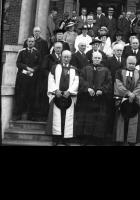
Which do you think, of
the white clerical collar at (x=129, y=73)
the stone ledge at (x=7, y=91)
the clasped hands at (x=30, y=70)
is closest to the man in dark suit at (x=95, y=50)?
the white clerical collar at (x=129, y=73)

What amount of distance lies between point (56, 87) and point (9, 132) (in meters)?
0.94

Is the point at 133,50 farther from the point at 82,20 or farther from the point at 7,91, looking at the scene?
the point at 7,91

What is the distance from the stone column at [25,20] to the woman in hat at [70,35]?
59cm

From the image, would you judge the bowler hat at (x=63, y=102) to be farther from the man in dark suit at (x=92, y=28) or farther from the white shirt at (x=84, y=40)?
the man in dark suit at (x=92, y=28)

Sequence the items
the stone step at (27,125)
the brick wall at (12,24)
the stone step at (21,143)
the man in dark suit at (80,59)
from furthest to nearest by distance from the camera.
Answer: the man in dark suit at (80,59)
the brick wall at (12,24)
the stone step at (27,125)
the stone step at (21,143)

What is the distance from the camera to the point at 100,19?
6.51 metres

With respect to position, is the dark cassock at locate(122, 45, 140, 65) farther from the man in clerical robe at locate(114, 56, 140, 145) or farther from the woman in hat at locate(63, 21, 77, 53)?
the woman in hat at locate(63, 21, 77, 53)

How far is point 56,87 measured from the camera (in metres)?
6.22

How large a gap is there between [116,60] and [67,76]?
0.78 metres

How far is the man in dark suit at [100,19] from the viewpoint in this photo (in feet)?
21.2

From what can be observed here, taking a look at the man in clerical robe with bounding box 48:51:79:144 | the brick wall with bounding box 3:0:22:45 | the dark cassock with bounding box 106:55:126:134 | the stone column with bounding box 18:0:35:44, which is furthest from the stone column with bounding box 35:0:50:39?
the dark cassock with bounding box 106:55:126:134

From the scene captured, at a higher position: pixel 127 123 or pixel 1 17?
pixel 1 17
